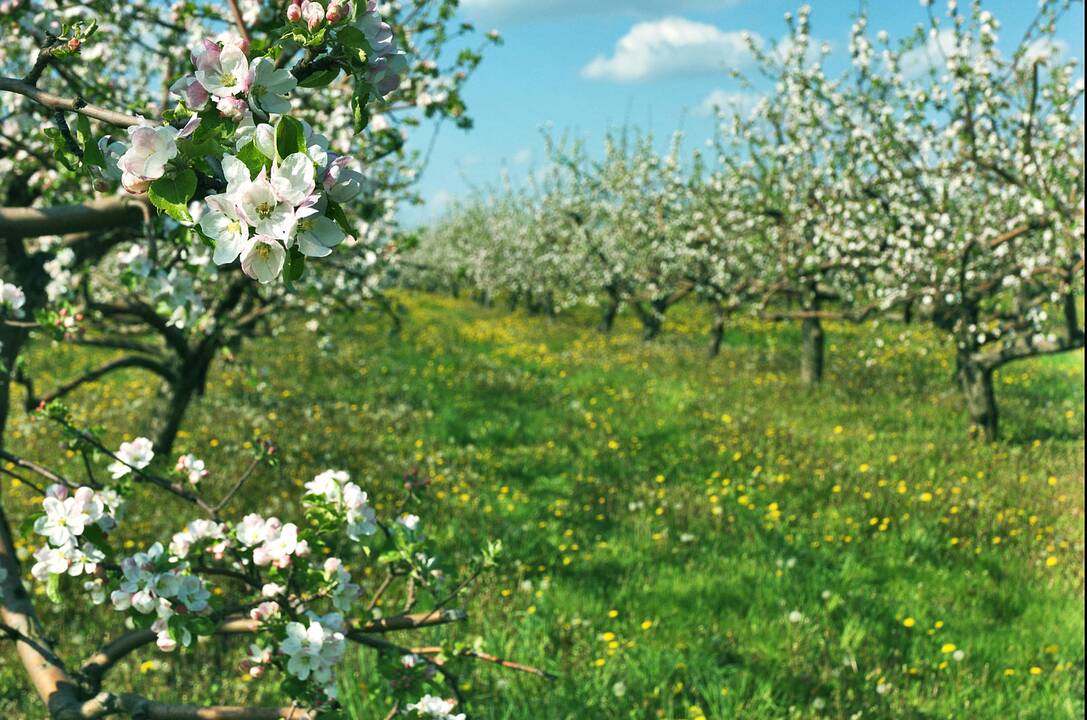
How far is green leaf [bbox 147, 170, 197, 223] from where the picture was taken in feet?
3.16

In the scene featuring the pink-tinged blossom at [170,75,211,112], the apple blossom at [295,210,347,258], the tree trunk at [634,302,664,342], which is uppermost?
the tree trunk at [634,302,664,342]

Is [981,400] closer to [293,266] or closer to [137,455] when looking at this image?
[137,455]

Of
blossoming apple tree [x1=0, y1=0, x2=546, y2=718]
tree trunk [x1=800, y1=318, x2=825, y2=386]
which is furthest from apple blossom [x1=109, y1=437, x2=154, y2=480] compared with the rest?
tree trunk [x1=800, y1=318, x2=825, y2=386]

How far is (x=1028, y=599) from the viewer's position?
498cm

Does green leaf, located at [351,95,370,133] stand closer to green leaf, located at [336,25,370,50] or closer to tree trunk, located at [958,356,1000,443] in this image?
green leaf, located at [336,25,370,50]

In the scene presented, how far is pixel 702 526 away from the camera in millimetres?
6031

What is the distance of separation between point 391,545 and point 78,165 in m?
1.58

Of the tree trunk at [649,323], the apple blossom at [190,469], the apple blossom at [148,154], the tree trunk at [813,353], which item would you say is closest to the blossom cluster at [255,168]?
the apple blossom at [148,154]

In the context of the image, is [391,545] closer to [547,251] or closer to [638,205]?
[638,205]

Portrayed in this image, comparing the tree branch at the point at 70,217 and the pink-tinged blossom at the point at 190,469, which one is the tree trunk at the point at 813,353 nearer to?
the pink-tinged blossom at the point at 190,469

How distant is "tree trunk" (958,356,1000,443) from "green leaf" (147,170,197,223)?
29.9 feet

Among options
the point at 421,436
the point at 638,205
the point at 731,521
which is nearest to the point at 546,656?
the point at 731,521

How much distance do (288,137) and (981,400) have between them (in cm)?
911

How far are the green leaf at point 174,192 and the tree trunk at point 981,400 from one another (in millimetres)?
9111
